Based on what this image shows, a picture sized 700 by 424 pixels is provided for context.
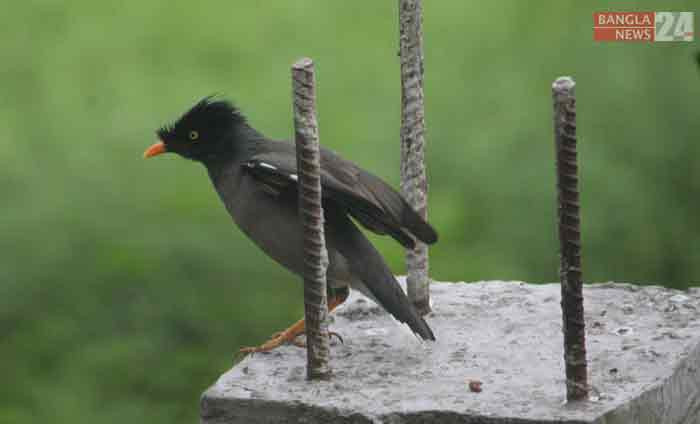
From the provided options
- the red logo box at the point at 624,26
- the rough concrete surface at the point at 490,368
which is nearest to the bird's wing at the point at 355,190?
the rough concrete surface at the point at 490,368

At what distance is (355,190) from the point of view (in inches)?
216

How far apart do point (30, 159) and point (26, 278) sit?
751 millimetres

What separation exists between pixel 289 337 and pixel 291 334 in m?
0.01

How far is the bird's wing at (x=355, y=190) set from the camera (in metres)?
5.47

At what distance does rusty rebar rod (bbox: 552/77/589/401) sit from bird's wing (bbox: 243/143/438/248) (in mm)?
769

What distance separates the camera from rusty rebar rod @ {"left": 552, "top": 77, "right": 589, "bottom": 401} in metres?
4.85

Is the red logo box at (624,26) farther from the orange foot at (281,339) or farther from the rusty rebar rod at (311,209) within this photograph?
the rusty rebar rod at (311,209)

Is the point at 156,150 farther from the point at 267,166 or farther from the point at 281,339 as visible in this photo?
the point at 281,339

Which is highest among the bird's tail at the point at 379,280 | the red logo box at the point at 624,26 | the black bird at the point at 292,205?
the red logo box at the point at 624,26

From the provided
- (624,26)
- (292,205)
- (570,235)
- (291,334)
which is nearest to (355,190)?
(292,205)

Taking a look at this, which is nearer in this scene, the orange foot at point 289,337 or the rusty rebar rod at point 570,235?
the rusty rebar rod at point 570,235

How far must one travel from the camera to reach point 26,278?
27.7 ft

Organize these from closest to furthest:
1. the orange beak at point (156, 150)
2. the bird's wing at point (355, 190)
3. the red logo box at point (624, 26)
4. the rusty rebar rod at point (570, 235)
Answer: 1. the rusty rebar rod at point (570, 235)
2. the bird's wing at point (355, 190)
3. the orange beak at point (156, 150)
4. the red logo box at point (624, 26)

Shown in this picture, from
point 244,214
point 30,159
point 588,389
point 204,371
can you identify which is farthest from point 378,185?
point 30,159
